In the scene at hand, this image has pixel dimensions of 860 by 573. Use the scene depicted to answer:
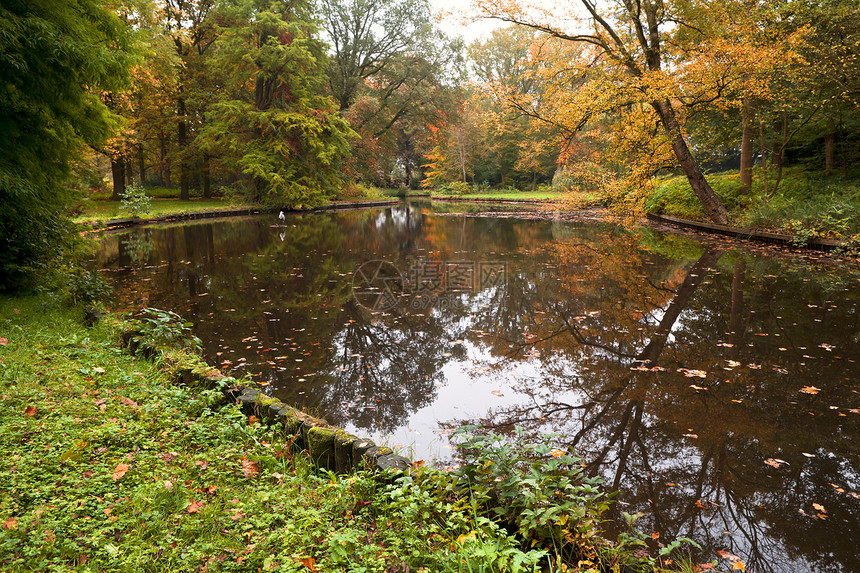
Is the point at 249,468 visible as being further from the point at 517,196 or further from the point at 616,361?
the point at 517,196

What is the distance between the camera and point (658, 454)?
358cm

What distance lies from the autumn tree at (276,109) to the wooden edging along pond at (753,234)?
793 inches

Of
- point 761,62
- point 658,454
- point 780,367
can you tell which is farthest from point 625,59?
point 658,454

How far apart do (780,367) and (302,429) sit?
203 inches

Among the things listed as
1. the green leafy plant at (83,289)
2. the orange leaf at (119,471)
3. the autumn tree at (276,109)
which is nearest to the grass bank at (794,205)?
the orange leaf at (119,471)

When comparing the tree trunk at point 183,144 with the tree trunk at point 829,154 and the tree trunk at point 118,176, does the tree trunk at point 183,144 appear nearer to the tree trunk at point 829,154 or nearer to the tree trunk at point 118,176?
the tree trunk at point 118,176

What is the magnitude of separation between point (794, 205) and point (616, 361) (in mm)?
11103

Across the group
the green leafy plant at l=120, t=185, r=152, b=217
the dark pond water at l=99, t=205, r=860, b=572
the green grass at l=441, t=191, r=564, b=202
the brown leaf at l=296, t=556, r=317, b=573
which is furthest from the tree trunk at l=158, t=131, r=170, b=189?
the brown leaf at l=296, t=556, r=317, b=573

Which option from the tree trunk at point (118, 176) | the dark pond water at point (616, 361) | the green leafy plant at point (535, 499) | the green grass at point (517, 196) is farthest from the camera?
the green grass at point (517, 196)

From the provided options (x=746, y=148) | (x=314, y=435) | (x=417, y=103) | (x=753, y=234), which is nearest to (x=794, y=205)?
(x=753, y=234)

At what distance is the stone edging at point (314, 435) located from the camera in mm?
2896

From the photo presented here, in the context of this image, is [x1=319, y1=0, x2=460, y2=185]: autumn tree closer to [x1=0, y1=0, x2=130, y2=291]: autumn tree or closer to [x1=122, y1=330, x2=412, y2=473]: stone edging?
[x1=0, y1=0, x2=130, y2=291]: autumn tree

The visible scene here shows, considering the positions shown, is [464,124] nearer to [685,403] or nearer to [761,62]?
[761,62]

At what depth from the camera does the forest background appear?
6293mm
